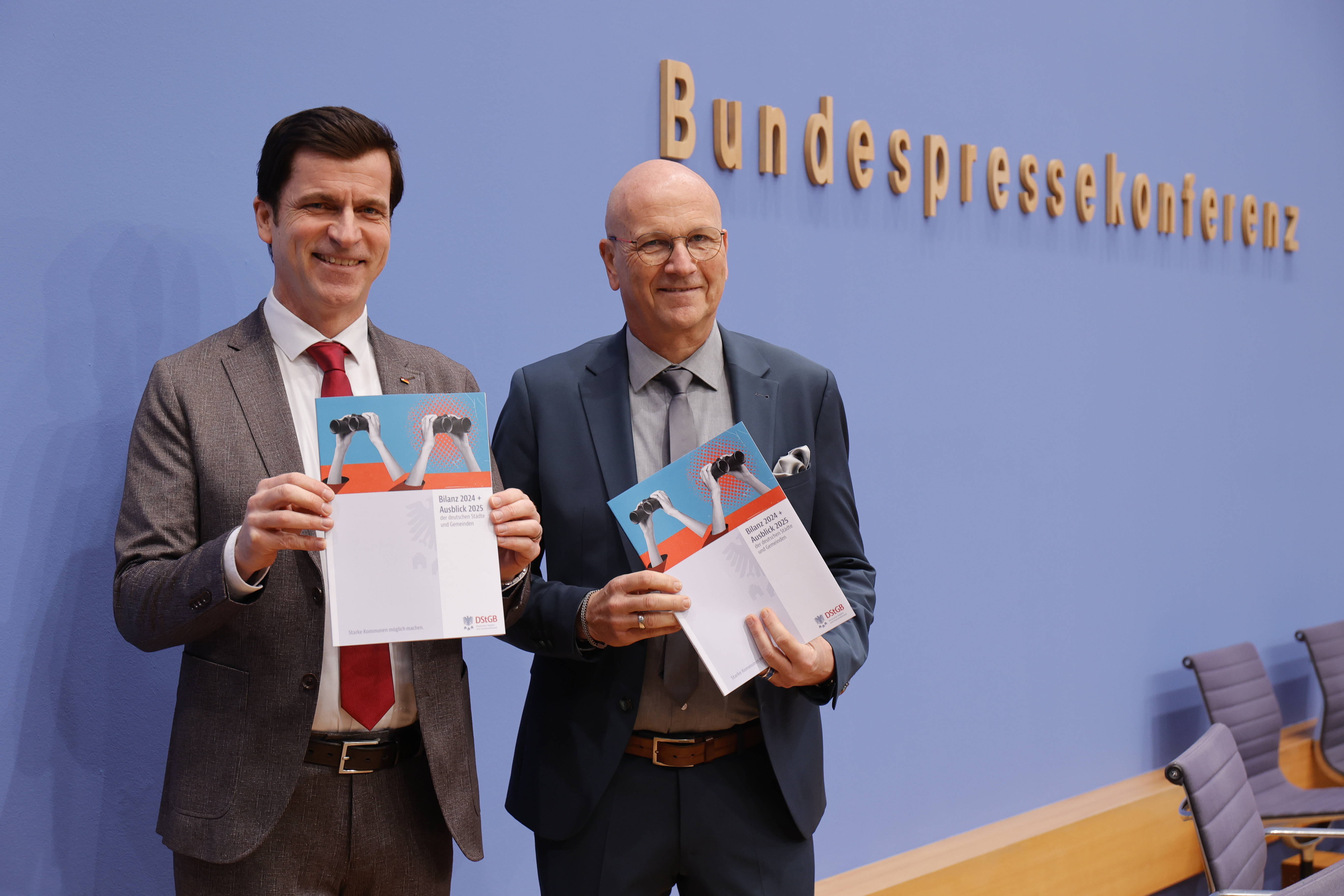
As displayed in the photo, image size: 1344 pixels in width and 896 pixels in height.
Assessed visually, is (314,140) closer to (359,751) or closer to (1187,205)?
(359,751)

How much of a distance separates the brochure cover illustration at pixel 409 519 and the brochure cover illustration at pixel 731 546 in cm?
23

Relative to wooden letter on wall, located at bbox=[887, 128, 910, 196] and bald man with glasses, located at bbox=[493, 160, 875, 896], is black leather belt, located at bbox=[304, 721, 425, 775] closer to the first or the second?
bald man with glasses, located at bbox=[493, 160, 875, 896]

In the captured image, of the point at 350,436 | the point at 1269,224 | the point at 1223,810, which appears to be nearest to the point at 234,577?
the point at 350,436

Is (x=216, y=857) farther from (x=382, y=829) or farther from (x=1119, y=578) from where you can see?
(x=1119, y=578)

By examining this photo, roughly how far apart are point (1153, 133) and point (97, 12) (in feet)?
12.4

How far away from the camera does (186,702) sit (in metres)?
1.55

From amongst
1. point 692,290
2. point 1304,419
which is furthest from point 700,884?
point 1304,419

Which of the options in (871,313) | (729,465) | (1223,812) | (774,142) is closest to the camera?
(729,465)

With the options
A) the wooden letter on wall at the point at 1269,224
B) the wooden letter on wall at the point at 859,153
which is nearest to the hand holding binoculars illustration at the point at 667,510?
the wooden letter on wall at the point at 859,153

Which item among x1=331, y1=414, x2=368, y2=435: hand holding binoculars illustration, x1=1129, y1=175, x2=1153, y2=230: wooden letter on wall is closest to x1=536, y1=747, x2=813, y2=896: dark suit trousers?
x1=331, y1=414, x2=368, y2=435: hand holding binoculars illustration

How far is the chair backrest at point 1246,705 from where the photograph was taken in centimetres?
395

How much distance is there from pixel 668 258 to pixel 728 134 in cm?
132

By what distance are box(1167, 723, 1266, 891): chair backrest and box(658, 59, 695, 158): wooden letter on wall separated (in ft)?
6.46

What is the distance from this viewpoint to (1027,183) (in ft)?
12.2
